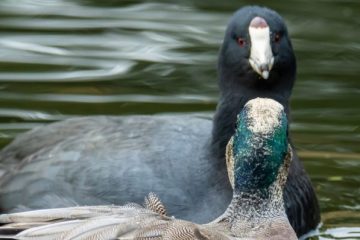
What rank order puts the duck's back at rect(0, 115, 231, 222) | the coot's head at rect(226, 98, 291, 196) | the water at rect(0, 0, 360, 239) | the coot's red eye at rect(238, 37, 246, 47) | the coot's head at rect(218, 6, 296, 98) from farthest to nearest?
the water at rect(0, 0, 360, 239) → the coot's red eye at rect(238, 37, 246, 47) → the coot's head at rect(218, 6, 296, 98) → the duck's back at rect(0, 115, 231, 222) → the coot's head at rect(226, 98, 291, 196)

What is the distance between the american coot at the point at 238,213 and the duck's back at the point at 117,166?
1.32 metres

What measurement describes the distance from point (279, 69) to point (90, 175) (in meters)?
1.41

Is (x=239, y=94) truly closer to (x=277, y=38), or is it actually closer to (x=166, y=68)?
(x=277, y=38)

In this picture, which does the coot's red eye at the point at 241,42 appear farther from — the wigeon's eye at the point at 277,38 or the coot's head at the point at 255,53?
the wigeon's eye at the point at 277,38

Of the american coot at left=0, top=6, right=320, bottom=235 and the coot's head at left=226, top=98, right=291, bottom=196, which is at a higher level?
the coot's head at left=226, top=98, right=291, bottom=196

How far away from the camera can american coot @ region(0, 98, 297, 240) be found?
701 centimetres

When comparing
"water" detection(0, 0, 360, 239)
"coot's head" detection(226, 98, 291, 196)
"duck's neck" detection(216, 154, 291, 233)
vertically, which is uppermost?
"coot's head" detection(226, 98, 291, 196)

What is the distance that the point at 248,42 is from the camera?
30.9 ft

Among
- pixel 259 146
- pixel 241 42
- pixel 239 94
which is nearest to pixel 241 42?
pixel 241 42

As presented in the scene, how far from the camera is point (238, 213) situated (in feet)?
24.4

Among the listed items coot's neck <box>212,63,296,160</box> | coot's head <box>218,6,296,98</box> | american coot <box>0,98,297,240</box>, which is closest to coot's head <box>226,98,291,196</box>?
american coot <box>0,98,297,240</box>

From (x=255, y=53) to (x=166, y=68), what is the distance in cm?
324

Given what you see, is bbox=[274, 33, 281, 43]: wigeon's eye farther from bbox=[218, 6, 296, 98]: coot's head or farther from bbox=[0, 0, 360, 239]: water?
bbox=[0, 0, 360, 239]: water

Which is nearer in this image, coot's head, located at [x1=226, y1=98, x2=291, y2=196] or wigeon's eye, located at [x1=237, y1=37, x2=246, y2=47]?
coot's head, located at [x1=226, y1=98, x2=291, y2=196]
